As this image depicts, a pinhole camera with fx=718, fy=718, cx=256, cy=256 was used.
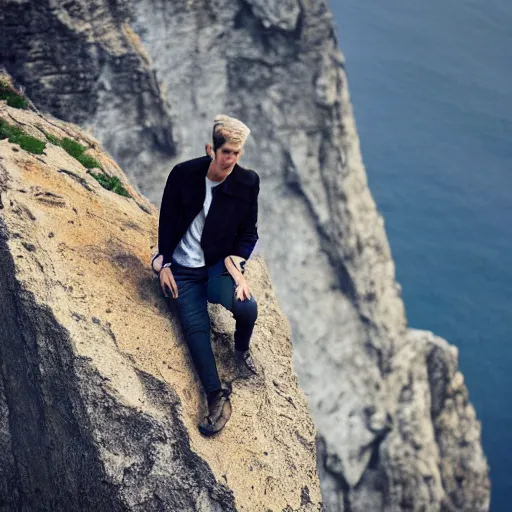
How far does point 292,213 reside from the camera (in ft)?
83.9

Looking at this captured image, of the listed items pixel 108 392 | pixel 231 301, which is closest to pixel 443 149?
pixel 231 301

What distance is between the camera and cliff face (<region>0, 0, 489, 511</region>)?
73.2ft

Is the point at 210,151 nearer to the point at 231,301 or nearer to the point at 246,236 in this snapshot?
the point at 246,236

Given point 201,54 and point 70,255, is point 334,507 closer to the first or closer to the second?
point 201,54

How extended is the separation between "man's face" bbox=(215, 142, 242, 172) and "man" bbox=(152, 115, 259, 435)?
0.12 feet

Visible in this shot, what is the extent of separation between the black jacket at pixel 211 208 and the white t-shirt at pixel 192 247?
0.06m

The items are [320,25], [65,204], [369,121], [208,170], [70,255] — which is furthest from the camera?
[369,121]

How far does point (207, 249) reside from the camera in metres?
7.82

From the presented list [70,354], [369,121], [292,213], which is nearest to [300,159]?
[292,213]

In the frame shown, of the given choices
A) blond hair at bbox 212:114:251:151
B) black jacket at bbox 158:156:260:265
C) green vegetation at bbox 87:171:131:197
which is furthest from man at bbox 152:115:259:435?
green vegetation at bbox 87:171:131:197

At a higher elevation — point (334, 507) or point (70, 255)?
point (70, 255)

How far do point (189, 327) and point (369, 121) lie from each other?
4335 cm

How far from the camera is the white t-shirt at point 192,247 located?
25.5 ft

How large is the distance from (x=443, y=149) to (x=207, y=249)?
43.0 metres
